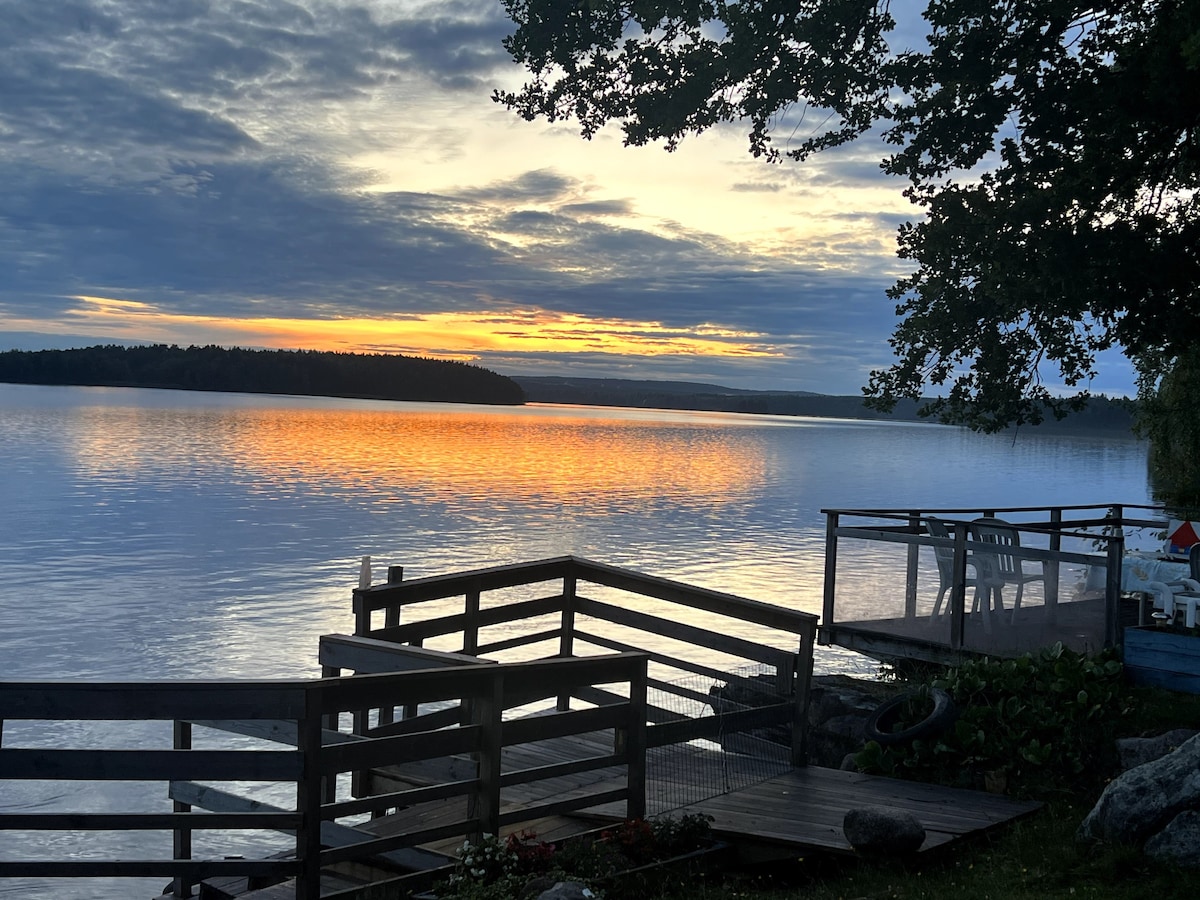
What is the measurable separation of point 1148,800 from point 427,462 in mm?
68882

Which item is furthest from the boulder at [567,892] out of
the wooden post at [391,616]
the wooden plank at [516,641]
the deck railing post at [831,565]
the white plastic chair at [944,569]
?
the deck railing post at [831,565]

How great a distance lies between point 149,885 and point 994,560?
30.1 feet

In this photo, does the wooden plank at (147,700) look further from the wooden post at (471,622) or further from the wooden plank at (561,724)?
the wooden post at (471,622)

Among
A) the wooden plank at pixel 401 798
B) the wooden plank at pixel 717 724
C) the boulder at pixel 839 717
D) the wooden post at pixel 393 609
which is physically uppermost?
the wooden post at pixel 393 609

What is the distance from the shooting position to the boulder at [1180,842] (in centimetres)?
689

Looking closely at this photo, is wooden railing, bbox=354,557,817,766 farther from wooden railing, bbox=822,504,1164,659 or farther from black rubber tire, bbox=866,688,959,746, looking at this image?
wooden railing, bbox=822,504,1164,659

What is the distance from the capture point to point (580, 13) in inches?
630

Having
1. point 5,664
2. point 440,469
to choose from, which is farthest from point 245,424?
point 5,664

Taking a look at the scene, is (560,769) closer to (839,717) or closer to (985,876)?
(985,876)

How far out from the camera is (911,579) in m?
13.5

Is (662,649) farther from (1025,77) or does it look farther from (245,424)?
(245,424)

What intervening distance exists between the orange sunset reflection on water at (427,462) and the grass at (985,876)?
132 feet

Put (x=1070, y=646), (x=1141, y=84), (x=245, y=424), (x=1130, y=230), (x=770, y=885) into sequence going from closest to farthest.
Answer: (x=770, y=885) → (x=1070, y=646) → (x=1141, y=84) → (x=1130, y=230) → (x=245, y=424)

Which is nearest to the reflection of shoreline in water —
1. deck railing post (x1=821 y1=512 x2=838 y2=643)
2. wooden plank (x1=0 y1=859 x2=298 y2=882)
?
deck railing post (x1=821 y1=512 x2=838 y2=643)
